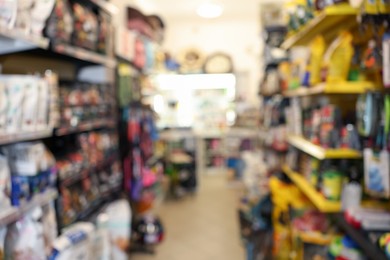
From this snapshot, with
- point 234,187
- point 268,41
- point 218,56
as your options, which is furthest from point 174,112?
point 268,41

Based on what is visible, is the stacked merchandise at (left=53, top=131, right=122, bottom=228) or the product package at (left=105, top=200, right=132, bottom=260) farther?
the product package at (left=105, top=200, right=132, bottom=260)

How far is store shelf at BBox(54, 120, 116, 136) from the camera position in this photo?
1917 millimetres

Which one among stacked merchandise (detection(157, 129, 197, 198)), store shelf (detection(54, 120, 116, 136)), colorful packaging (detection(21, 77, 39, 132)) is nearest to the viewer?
colorful packaging (detection(21, 77, 39, 132))

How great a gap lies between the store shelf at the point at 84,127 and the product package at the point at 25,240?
0.55 metres

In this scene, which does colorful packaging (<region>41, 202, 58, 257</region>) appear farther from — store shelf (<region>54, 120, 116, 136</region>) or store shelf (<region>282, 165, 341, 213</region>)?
store shelf (<region>282, 165, 341, 213</region>)

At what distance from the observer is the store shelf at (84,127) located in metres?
1.92

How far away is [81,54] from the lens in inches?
80.8

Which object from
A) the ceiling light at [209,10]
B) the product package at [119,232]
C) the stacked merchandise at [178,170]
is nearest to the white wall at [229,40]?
the ceiling light at [209,10]

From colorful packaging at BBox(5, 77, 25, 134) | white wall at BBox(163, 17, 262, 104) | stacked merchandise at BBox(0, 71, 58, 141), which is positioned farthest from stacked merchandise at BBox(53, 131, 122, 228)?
white wall at BBox(163, 17, 262, 104)

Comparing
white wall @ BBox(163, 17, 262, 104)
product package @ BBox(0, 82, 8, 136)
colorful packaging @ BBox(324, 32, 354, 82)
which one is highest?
white wall @ BBox(163, 17, 262, 104)

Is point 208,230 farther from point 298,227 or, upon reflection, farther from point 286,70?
point 286,70

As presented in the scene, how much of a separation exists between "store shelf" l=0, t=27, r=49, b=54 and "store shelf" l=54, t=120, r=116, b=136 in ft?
1.66

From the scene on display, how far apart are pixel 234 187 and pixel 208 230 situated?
1.99m

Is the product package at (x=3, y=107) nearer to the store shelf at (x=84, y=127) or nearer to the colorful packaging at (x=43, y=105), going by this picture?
the colorful packaging at (x=43, y=105)
